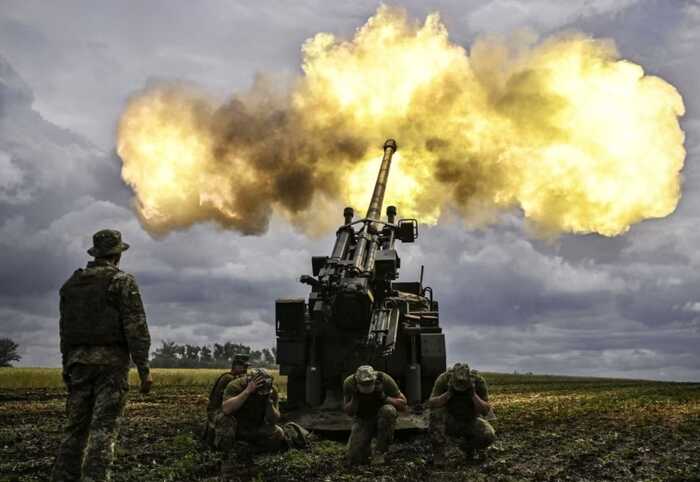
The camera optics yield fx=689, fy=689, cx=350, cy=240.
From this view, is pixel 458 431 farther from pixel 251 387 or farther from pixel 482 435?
pixel 251 387

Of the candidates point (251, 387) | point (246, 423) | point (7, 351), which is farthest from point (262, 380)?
point (7, 351)

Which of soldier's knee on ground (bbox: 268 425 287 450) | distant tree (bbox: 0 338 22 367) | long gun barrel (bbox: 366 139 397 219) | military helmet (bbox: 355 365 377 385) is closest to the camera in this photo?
soldier's knee on ground (bbox: 268 425 287 450)

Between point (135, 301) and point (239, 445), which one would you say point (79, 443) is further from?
point (239, 445)

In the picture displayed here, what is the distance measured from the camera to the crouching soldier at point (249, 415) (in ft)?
29.5

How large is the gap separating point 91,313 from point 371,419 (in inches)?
183

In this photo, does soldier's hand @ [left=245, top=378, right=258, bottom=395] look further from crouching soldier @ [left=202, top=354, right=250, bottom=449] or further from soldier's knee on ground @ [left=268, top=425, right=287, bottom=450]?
soldier's knee on ground @ [left=268, top=425, right=287, bottom=450]

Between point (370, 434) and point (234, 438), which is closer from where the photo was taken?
point (234, 438)

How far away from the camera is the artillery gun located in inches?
535

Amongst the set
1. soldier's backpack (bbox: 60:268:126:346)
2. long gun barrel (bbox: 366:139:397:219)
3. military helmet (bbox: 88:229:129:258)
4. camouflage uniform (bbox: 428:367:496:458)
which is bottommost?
camouflage uniform (bbox: 428:367:496:458)

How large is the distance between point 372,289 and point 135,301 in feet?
25.8

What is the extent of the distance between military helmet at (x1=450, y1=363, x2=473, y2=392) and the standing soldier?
4.55 m

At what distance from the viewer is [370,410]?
1016 centimetres

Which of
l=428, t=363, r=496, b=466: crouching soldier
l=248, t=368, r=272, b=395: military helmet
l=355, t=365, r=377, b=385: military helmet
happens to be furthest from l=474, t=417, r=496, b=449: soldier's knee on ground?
l=248, t=368, r=272, b=395: military helmet

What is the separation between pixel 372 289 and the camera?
14.5 metres
